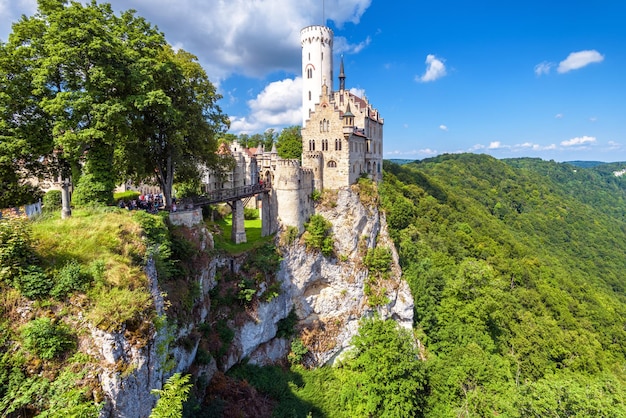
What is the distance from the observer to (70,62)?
17.0 meters

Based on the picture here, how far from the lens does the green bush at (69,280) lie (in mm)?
11689

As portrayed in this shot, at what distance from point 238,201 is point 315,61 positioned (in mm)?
25266

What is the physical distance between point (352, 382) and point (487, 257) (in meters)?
41.7

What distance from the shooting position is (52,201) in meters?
22.4

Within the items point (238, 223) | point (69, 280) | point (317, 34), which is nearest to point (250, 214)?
point (238, 223)

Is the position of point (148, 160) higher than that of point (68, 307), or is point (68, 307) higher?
point (148, 160)

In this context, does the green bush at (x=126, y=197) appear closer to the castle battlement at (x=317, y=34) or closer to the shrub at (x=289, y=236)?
the shrub at (x=289, y=236)

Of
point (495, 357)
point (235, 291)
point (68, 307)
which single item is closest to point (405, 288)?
point (495, 357)

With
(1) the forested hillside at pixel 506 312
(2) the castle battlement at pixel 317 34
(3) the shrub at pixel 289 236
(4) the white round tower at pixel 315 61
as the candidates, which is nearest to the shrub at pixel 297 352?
(3) the shrub at pixel 289 236

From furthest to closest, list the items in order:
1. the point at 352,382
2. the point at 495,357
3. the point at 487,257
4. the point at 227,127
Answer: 1. the point at 487,257
2. the point at 495,357
3. the point at 352,382
4. the point at 227,127

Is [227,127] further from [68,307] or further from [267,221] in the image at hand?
[68,307]

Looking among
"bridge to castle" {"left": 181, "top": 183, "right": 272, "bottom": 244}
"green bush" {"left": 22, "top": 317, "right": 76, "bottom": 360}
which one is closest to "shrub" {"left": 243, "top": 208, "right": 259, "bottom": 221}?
"bridge to castle" {"left": 181, "top": 183, "right": 272, "bottom": 244}

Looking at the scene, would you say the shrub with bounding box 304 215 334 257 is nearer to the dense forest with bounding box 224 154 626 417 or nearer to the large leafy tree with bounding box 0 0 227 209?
the dense forest with bounding box 224 154 626 417

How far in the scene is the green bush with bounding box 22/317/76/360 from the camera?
1048 cm
